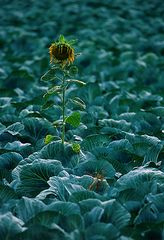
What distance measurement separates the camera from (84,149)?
3.16m

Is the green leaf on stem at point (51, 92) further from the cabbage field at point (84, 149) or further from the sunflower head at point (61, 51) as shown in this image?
the sunflower head at point (61, 51)

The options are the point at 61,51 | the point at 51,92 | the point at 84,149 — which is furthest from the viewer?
the point at 84,149

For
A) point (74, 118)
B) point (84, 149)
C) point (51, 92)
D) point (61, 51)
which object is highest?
point (61, 51)

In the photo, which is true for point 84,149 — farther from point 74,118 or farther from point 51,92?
point 51,92

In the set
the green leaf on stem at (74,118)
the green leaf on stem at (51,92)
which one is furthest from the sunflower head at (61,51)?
the green leaf on stem at (74,118)

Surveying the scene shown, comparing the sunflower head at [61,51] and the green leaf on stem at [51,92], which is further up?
the sunflower head at [61,51]

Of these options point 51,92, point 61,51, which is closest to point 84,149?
point 51,92

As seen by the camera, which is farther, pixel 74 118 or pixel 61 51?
pixel 74 118

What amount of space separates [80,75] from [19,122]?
2.15 m

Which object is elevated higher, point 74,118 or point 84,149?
point 74,118

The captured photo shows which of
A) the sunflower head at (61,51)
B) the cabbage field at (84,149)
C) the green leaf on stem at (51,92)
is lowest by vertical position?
the cabbage field at (84,149)

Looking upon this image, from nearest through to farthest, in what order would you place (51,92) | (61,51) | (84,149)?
1. (61,51)
2. (51,92)
3. (84,149)

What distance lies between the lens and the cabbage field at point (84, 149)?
2.19m

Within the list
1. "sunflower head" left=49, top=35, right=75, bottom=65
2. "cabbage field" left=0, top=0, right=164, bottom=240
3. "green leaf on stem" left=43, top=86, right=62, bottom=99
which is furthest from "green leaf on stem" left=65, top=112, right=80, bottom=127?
"sunflower head" left=49, top=35, right=75, bottom=65
